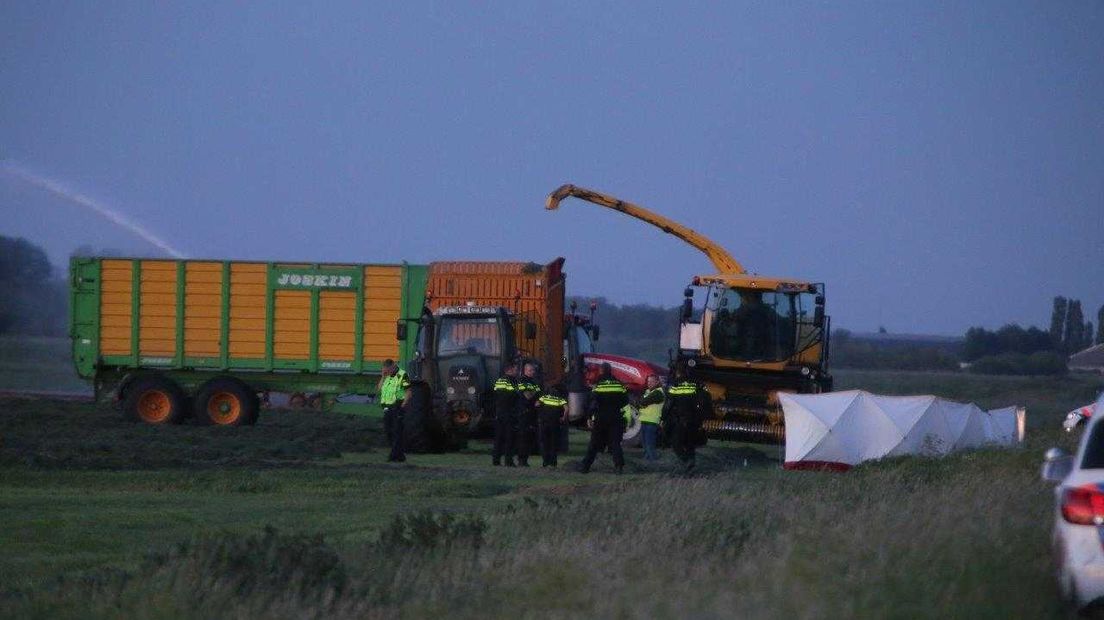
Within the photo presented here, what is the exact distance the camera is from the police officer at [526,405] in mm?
23453

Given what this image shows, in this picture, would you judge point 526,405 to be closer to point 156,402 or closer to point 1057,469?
point 156,402

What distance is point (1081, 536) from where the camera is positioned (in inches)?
369

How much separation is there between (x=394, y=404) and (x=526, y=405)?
6.97 ft

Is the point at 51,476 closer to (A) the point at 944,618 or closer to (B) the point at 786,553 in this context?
(B) the point at 786,553

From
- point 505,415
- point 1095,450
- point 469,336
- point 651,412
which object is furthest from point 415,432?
point 1095,450

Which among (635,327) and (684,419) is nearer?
(684,419)

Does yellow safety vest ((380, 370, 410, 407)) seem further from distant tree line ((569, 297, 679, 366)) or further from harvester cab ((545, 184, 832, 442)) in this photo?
distant tree line ((569, 297, 679, 366))

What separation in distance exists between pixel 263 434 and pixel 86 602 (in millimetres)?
18319

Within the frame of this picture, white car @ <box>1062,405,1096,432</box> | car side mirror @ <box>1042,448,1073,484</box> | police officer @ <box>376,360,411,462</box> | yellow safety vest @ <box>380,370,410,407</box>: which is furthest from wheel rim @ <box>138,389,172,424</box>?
car side mirror @ <box>1042,448,1073,484</box>

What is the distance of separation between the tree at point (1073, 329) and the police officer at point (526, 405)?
189ft

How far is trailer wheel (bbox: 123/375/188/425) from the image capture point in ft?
98.2

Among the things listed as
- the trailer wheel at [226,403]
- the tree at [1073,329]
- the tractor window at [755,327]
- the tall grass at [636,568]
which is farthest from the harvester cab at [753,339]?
the tree at [1073,329]

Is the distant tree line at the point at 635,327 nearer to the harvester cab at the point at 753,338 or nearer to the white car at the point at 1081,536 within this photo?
the harvester cab at the point at 753,338

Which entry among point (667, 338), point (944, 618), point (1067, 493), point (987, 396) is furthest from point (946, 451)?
point (667, 338)
